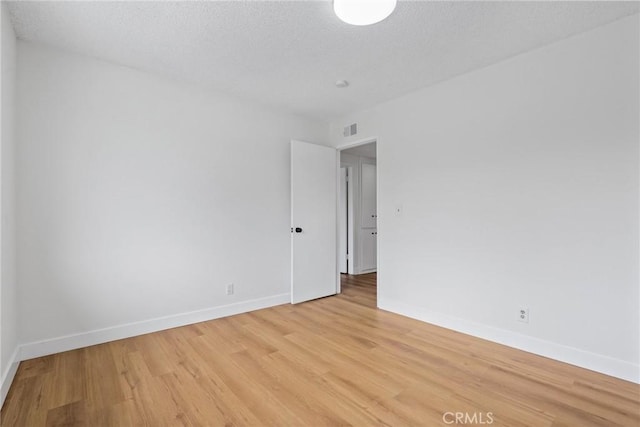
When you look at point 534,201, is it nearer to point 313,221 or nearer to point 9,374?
point 313,221

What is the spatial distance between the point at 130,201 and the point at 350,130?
280cm

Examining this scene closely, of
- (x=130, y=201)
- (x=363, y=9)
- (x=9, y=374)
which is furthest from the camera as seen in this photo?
(x=130, y=201)

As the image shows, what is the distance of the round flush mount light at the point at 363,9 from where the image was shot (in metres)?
1.83

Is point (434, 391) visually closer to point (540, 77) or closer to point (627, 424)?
point (627, 424)

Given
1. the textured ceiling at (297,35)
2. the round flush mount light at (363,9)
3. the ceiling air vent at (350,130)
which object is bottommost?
the ceiling air vent at (350,130)

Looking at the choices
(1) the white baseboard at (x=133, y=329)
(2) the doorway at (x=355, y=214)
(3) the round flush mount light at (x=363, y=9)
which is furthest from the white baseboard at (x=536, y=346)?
(3) the round flush mount light at (x=363, y=9)

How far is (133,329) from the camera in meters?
2.85

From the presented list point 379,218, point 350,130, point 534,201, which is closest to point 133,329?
point 379,218

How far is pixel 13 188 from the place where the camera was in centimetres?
229

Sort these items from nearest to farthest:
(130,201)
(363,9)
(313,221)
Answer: (363,9), (130,201), (313,221)

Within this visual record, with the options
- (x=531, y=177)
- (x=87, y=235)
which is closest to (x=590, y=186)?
(x=531, y=177)

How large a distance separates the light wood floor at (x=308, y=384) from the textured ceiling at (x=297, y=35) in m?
2.53

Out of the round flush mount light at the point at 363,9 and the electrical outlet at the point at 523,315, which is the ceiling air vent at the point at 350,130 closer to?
the round flush mount light at the point at 363,9

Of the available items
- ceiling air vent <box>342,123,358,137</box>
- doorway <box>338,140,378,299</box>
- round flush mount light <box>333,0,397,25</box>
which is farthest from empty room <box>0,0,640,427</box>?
doorway <box>338,140,378,299</box>
